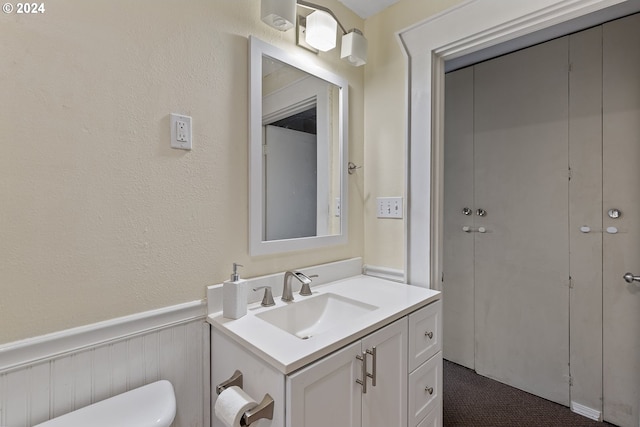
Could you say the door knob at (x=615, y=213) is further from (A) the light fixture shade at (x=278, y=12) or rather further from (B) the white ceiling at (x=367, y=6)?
(A) the light fixture shade at (x=278, y=12)

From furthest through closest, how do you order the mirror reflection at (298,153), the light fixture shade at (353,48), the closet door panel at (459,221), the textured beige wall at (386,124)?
the closet door panel at (459,221)
the textured beige wall at (386,124)
the light fixture shade at (353,48)
the mirror reflection at (298,153)

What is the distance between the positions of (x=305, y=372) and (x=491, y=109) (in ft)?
6.68

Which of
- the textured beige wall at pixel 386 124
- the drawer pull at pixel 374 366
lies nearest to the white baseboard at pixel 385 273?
the textured beige wall at pixel 386 124

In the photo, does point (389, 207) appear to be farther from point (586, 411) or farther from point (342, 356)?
point (586, 411)

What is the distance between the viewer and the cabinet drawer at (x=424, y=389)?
116 cm

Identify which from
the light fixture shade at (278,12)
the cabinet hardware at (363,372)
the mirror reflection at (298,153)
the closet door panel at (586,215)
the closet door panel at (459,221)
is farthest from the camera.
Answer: the closet door panel at (459,221)

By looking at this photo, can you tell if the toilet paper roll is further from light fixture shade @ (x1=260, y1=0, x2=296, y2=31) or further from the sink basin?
light fixture shade @ (x1=260, y1=0, x2=296, y2=31)

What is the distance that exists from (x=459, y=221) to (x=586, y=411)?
1.25m

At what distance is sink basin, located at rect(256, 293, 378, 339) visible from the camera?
114 centimetres

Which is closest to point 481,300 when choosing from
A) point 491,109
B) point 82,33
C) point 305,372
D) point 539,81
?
point 491,109

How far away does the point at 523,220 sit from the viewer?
1896 mm

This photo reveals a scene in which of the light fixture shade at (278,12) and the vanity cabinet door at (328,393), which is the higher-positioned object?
the light fixture shade at (278,12)

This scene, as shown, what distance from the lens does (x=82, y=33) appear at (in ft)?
2.67

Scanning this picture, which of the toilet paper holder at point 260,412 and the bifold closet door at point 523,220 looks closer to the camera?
the toilet paper holder at point 260,412
